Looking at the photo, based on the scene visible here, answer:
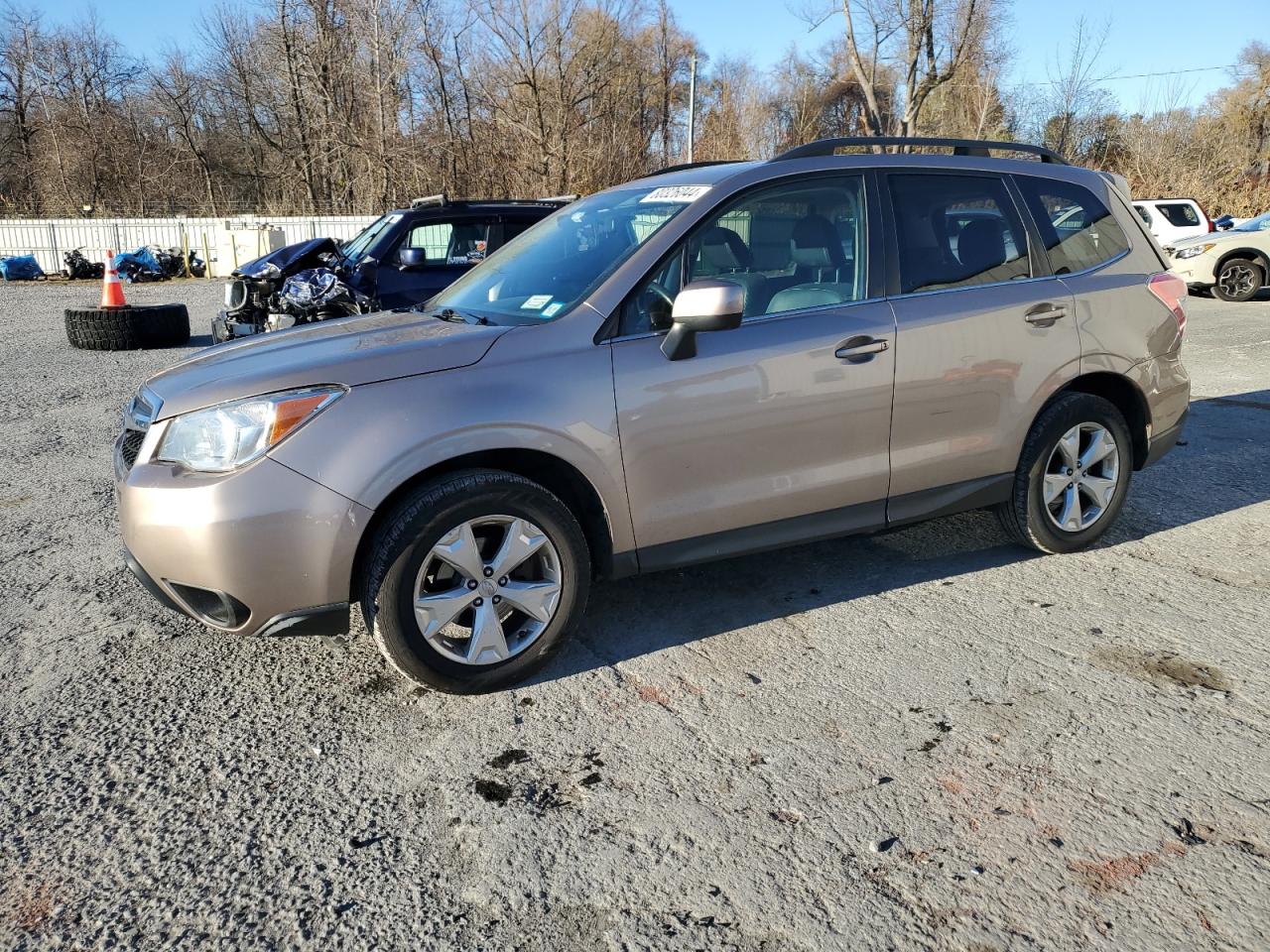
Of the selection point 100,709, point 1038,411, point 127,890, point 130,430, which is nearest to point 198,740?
point 100,709

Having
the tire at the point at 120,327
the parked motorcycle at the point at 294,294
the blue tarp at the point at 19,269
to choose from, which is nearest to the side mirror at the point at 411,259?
the parked motorcycle at the point at 294,294

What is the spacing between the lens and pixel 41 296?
1995 cm

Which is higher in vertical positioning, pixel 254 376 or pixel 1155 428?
pixel 254 376

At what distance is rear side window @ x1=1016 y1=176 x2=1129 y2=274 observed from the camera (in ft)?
14.3

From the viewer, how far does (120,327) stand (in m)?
11.0

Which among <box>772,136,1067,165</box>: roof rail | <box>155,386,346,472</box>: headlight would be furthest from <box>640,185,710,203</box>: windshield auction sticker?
<box>155,386,346,472</box>: headlight

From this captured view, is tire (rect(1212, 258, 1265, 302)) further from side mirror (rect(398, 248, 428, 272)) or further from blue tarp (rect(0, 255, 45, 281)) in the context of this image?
blue tarp (rect(0, 255, 45, 281))

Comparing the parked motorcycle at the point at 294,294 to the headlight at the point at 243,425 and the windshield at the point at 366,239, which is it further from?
the headlight at the point at 243,425

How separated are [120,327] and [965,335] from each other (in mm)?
10164

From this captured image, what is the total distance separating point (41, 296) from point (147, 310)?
11093 mm

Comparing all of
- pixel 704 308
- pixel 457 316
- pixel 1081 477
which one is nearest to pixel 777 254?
pixel 704 308

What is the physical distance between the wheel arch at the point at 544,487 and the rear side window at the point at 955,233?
1595 mm

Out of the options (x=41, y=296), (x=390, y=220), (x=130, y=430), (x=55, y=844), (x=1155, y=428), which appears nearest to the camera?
(x=55, y=844)

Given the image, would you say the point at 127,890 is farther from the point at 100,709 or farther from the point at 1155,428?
the point at 1155,428
